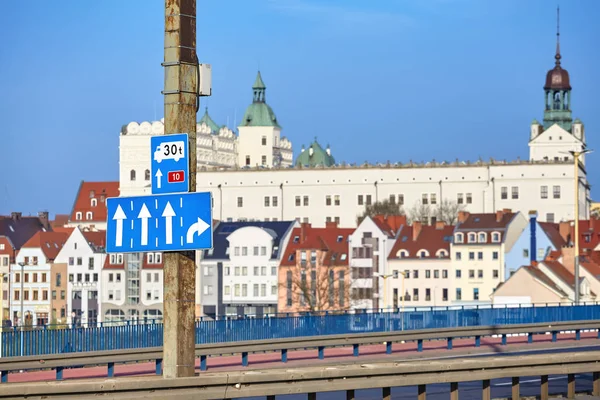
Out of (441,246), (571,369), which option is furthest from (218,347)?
(441,246)

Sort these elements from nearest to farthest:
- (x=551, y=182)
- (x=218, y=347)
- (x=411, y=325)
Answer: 1. (x=218, y=347)
2. (x=411, y=325)
3. (x=551, y=182)

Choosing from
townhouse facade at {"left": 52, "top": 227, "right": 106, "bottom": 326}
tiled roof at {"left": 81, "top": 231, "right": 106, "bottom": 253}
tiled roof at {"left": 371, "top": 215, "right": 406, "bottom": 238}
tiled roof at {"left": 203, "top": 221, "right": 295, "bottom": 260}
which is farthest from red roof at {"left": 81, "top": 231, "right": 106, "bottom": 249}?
tiled roof at {"left": 371, "top": 215, "right": 406, "bottom": 238}

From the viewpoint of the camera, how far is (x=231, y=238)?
13075 cm

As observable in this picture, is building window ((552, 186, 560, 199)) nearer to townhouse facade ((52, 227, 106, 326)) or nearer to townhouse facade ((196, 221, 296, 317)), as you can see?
townhouse facade ((196, 221, 296, 317))

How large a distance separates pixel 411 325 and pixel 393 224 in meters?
92.1

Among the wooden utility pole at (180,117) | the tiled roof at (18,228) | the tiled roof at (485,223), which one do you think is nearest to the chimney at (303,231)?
the tiled roof at (485,223)

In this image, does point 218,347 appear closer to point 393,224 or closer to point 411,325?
point 411,325

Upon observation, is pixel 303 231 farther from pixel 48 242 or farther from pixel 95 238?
pixel 48 242

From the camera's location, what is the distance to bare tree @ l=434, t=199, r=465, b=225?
575ft

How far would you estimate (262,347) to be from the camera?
2955 cm

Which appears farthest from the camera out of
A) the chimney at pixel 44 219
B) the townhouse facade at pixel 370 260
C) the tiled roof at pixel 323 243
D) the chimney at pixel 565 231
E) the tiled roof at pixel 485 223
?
the chimney at pixel 44 219

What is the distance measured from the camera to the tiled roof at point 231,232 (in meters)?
131

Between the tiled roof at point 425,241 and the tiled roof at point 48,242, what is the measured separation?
3656 cm

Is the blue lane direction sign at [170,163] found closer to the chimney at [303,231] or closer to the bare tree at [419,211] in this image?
the chimney at [303,231]
